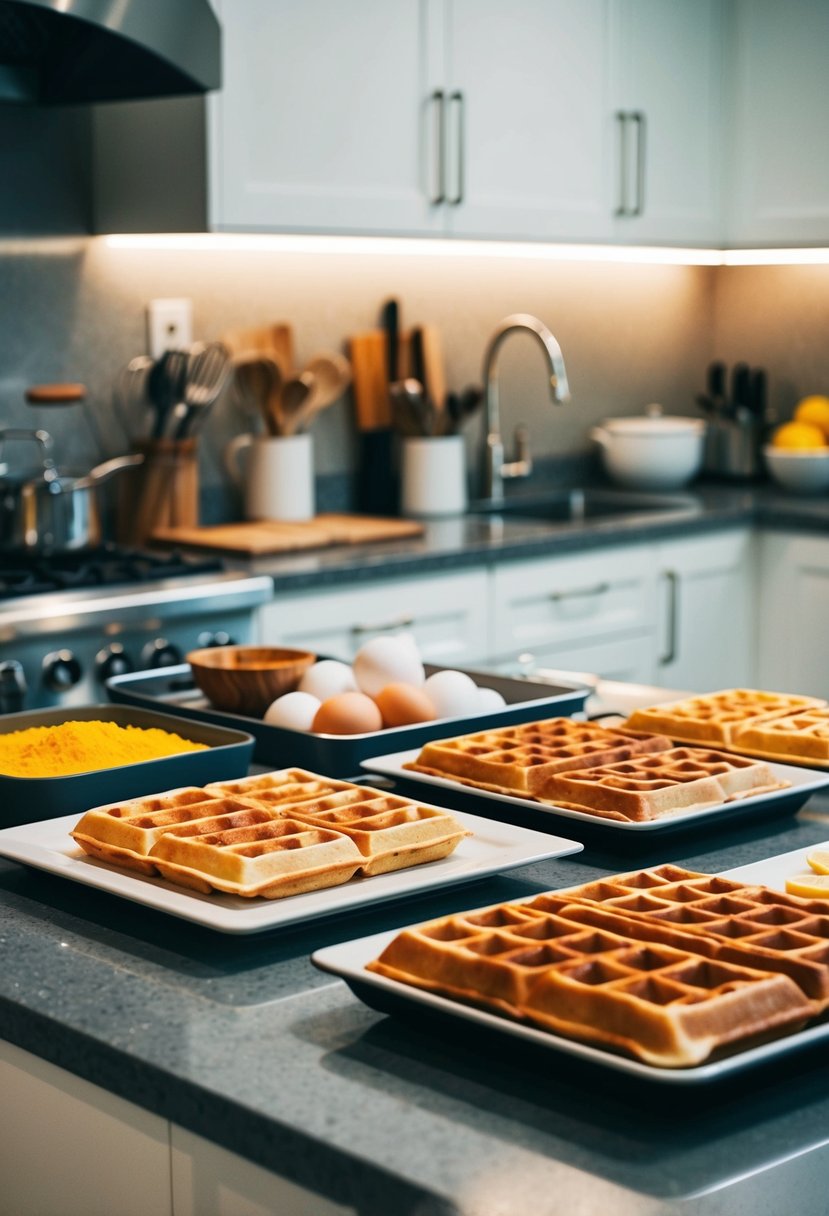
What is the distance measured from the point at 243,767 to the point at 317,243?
2.25 m

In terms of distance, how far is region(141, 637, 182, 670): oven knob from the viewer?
2.70m

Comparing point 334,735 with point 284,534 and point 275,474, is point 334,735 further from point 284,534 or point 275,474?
point 275,474

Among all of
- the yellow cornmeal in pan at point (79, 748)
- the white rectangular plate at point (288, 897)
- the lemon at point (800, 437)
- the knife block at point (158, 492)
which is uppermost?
the lemon at point (800, 437)

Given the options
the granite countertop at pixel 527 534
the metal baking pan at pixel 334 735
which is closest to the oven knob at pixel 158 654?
the granite countertop at pixel 527 534

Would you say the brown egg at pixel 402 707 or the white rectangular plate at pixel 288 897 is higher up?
the brown egg at pixel 402 707

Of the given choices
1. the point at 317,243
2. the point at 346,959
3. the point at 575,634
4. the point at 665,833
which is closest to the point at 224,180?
the point at 317,243

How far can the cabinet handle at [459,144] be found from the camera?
3.43 metres

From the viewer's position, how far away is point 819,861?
1.17 metres

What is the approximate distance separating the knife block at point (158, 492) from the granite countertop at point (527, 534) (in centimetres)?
27

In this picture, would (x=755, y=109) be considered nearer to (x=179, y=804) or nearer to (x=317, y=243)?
(x=317, y=243)

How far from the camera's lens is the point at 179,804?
1.26m

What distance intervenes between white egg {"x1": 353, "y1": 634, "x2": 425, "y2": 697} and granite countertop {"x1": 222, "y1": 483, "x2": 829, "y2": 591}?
123 cm

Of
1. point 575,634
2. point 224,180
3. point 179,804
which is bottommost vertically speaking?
point 575,634

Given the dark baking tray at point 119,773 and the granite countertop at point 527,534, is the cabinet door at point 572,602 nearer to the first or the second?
the granite countertop at point 527,534
